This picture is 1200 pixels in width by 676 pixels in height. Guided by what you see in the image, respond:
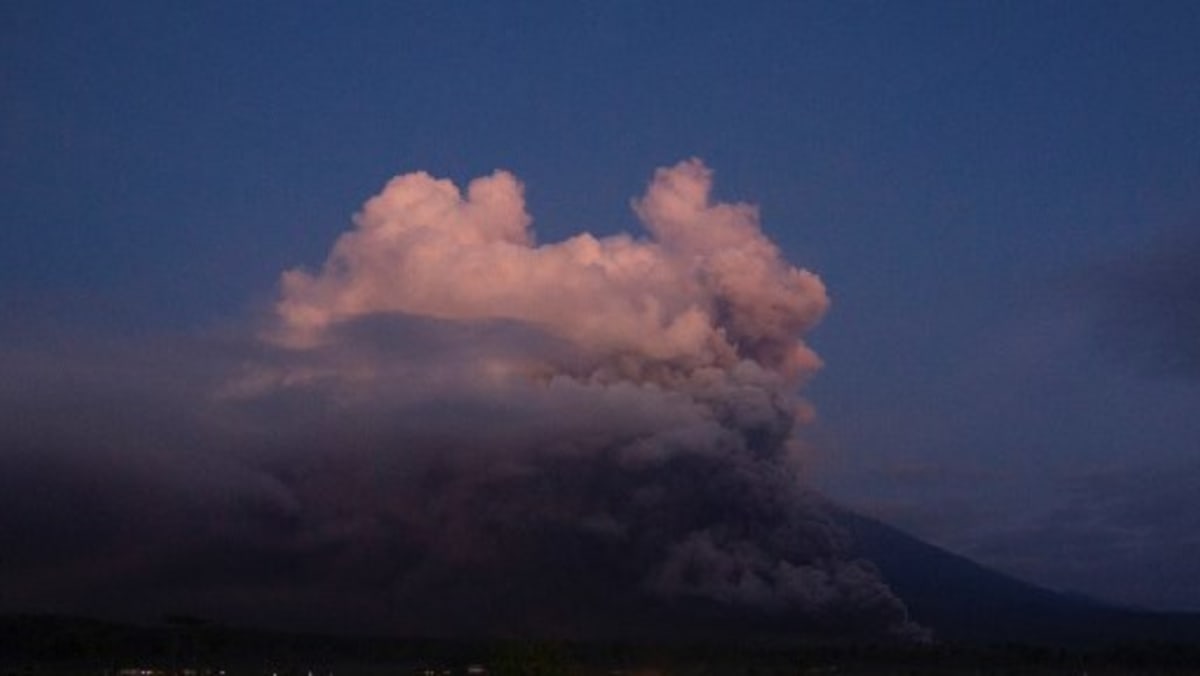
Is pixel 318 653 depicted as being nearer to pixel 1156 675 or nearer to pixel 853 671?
pixel 853 671

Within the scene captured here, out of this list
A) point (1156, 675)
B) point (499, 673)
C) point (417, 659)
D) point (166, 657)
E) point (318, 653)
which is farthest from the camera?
point (318, 653)

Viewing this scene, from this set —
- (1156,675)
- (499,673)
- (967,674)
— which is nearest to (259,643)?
(967,674)

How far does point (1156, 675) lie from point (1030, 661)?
937 inches

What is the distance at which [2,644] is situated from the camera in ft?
601

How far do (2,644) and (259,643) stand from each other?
89.1 feet

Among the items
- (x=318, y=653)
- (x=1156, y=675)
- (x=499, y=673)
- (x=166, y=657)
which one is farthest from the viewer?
(x=318, y=653)

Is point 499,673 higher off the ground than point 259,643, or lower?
lower

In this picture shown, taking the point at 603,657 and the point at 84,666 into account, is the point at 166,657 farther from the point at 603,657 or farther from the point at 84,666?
the point at 603,657

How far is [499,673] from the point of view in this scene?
7250cm

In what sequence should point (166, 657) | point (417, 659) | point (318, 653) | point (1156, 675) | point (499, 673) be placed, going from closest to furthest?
point (499, 673) < point (1156, 675) < point (166, 657) < point (417, 659) < point (318, 653)

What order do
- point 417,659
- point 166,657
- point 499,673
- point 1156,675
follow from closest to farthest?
point 499,673 < point 1156,675 < point 166,657 < point 417,659

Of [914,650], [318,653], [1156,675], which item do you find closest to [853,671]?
[1156,675]

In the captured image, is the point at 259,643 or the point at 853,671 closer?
the point at 853,671

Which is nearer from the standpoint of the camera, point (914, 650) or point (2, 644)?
point (2, 644)
